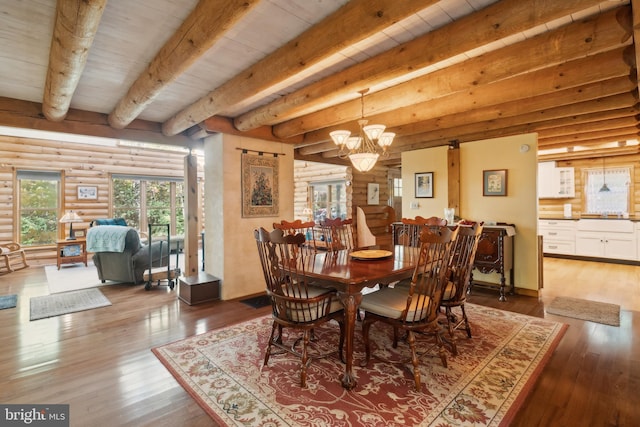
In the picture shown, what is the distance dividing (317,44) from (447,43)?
88 centimetres

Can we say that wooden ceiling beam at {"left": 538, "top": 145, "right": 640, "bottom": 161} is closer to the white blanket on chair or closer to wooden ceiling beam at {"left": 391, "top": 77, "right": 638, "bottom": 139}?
wooden ceiling beam at {"left": 391, "top": 77, "right": 638, "bottom": 139}

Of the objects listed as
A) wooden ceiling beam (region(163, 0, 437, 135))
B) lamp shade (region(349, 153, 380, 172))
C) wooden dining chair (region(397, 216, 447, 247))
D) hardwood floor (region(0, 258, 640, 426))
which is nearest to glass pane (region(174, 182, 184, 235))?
hardwood floor (region(0, 258, 640, 426))

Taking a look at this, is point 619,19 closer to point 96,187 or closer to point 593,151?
point 593,151

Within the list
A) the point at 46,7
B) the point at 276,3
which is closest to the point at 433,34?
the point at 276,3

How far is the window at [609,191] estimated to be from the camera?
23.3ft

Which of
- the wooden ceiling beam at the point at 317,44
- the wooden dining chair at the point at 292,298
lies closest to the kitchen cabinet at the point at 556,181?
the wooden dining chair at the point at 292,298

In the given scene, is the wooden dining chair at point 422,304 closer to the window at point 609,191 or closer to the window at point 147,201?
the window at point 609,191

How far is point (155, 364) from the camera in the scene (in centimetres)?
257

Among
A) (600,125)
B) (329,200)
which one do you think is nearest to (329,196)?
(329,200)

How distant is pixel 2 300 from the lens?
4309mm

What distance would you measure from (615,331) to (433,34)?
3451 mm

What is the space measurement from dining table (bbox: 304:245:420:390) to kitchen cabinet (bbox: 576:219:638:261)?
21.1 ft

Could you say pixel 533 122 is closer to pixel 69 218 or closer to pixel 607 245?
pixel 607 245

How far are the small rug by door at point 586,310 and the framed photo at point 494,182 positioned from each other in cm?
168
